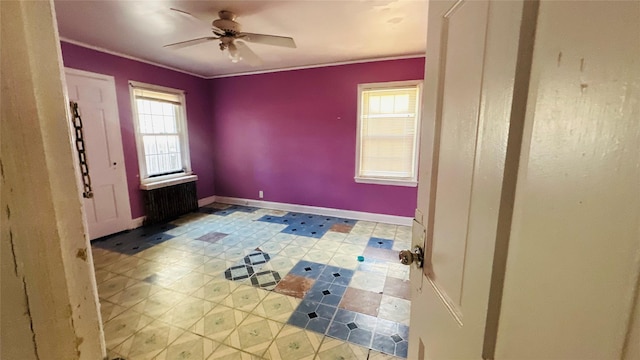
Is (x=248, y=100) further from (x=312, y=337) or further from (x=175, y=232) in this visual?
(x=312, y=337)

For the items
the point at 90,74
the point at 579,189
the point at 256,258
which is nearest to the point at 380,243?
the point at 256,258

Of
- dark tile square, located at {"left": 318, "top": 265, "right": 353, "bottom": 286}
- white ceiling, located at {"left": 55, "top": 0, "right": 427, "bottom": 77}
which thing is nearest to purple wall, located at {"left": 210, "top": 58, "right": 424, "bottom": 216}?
white ceiling, located at {"left": 55, "top": 0, "right": 427, "bottom": 77}

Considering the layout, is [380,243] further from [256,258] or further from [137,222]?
[137,222]

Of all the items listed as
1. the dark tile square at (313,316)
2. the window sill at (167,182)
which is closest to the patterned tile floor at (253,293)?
the dark tile square at (313,316)

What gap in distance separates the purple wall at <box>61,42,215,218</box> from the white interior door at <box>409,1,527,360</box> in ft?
13.6

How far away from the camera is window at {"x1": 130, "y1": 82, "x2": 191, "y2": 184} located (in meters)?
3.86

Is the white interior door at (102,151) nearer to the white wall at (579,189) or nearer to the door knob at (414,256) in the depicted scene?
the door knob at (414,256)

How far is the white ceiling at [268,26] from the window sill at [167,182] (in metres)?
1.85

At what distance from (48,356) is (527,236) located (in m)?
0.72

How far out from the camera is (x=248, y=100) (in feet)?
15.5

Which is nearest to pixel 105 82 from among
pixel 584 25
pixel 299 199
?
pixel 299 199

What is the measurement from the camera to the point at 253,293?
2.32 m

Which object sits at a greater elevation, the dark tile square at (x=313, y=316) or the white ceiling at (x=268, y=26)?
the white ceiling at (x=268, y=26)

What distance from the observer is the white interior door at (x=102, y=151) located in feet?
10.4
